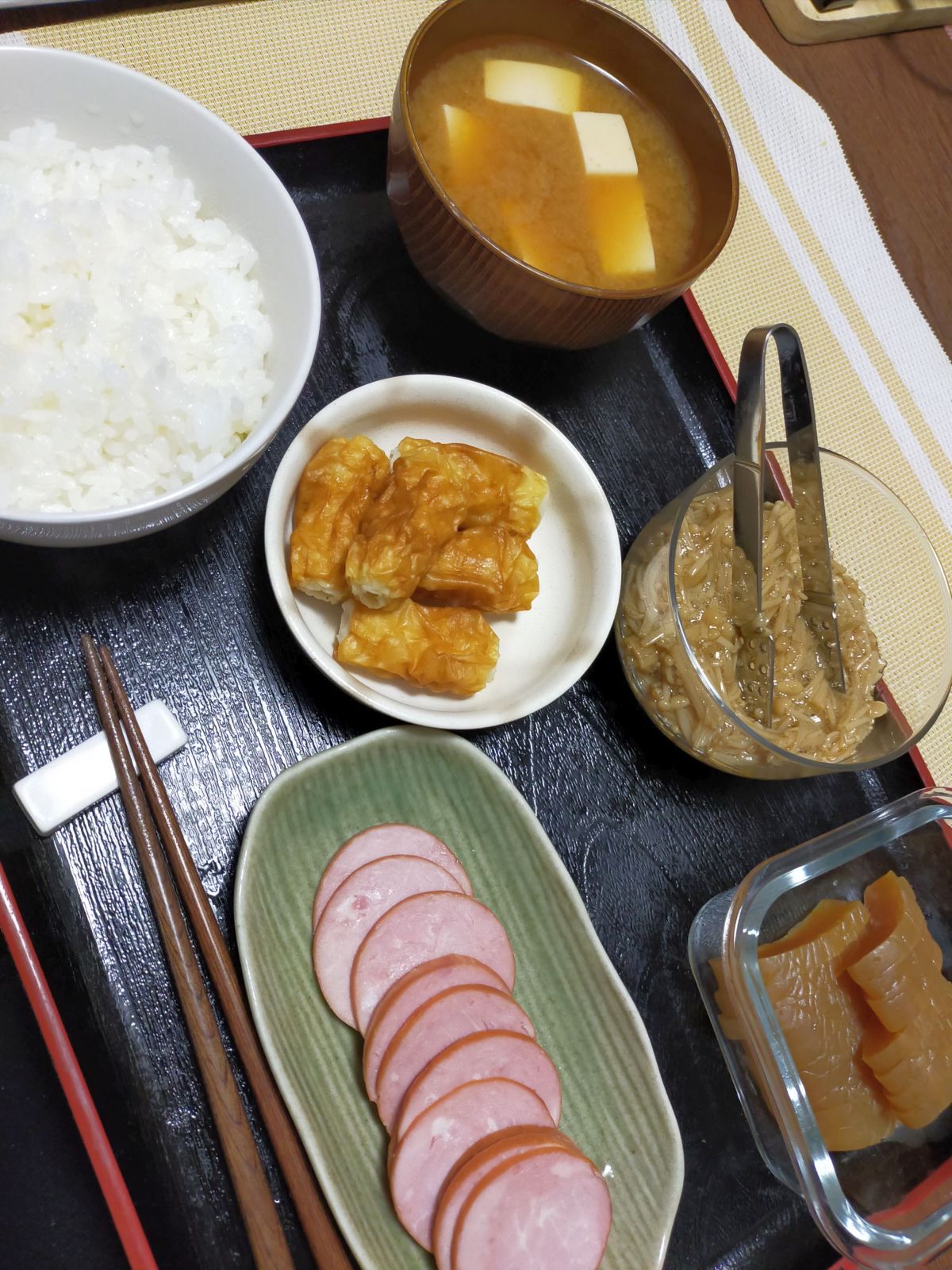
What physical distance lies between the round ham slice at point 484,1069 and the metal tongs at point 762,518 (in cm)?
73

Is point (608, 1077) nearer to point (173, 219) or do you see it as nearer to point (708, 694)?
point (708, 694)

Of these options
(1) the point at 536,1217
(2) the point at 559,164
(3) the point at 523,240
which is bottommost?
(1) the point at 536,1217

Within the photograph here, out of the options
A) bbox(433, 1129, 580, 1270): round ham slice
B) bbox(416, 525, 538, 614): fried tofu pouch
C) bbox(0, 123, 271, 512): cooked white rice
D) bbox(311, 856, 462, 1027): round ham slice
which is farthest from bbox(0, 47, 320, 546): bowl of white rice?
bbox(433, 1129, 580, 1270): round ham slice

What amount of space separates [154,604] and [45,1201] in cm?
95

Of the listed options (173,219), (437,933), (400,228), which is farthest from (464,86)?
(437,933)

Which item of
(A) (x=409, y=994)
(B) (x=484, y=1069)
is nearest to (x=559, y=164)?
(A) (x=409, y=994)

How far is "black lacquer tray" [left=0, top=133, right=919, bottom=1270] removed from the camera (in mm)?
1442

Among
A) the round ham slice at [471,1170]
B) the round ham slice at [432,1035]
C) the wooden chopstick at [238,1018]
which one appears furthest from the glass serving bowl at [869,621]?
the wooden chopstick at [238,1018]

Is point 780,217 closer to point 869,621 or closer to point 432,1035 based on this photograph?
point 869,621

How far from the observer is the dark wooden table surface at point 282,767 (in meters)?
1.44

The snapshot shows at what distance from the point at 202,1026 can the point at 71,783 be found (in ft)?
1.37

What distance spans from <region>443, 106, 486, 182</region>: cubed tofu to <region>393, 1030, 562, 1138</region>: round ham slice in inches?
61.5

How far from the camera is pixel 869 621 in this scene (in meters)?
2.20

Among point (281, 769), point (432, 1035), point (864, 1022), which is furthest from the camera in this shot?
point (864, 1022)
